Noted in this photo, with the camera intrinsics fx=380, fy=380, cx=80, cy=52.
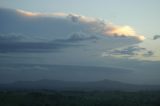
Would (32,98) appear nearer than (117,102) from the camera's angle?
No

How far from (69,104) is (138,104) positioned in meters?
23.5

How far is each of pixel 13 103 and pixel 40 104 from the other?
9822 millimetres

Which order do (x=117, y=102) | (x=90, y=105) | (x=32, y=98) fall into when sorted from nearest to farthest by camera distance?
(x=90, y=105) → (x=117, y=102) → (x=32, y=98)

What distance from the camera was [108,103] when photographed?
132m

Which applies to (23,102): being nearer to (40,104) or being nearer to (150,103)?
(40,104)

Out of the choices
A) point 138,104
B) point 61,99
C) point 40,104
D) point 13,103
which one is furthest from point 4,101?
point 138,104

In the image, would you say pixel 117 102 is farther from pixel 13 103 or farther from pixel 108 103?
pixel 13 103

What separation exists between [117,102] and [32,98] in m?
34.6

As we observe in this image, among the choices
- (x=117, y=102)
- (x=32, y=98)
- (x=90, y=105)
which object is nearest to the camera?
(x=90, y=105)

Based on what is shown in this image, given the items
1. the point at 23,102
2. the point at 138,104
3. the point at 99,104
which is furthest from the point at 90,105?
the point at 23,102

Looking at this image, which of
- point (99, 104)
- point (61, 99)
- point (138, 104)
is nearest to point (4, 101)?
point (61, 99)

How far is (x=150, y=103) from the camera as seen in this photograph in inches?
5221

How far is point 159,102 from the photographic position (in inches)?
5374

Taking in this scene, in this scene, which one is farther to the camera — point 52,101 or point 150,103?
point 52,101
